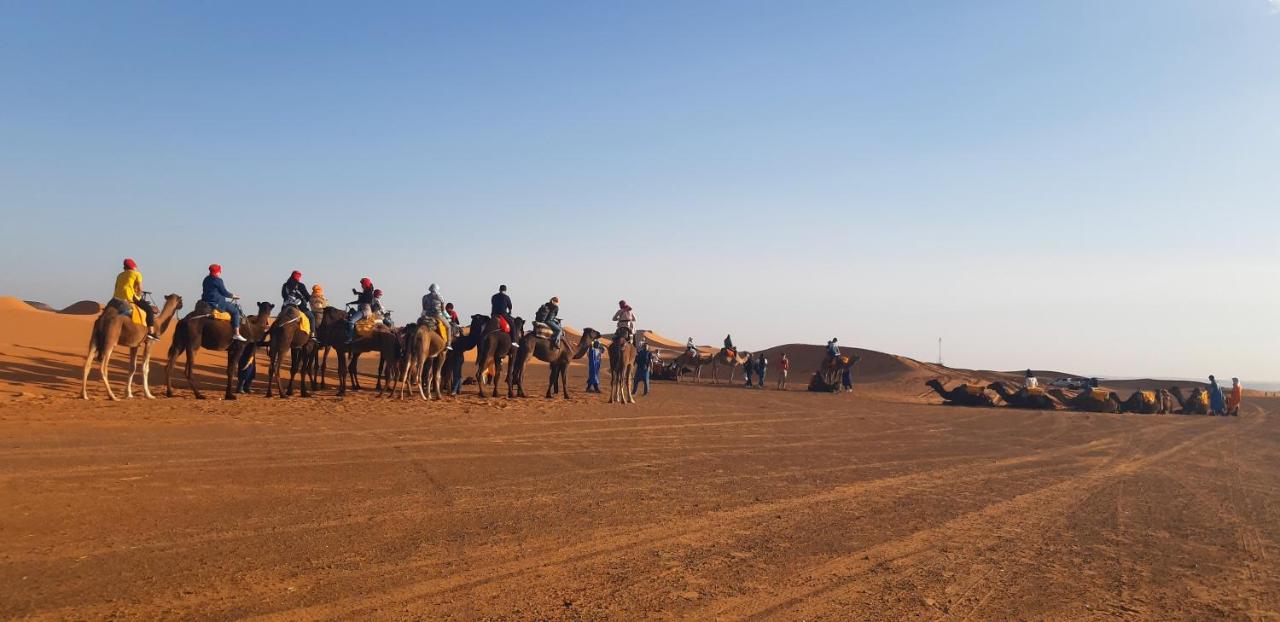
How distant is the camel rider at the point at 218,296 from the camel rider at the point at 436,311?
13.7ft

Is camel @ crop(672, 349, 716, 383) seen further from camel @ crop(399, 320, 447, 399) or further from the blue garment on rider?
camel @ crop(399, 320, 447, 399)

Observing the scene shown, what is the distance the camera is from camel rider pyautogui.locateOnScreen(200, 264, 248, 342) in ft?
54.9

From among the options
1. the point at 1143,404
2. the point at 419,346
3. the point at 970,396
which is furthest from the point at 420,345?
the point at 1143,404

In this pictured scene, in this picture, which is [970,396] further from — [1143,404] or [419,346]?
[419,346]

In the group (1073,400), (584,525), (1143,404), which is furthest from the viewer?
(1143,404)

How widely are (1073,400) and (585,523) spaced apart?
28.8 metres

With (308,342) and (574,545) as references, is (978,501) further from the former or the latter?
(308,342)

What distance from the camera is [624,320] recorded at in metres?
22.6

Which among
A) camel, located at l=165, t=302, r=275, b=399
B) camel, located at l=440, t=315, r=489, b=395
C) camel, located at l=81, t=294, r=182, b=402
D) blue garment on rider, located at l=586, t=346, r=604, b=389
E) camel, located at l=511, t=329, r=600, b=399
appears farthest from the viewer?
blue garment on rider, located at l=586, t=346, r=604, b=389

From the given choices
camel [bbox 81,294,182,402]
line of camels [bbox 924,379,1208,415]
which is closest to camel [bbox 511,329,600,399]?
camel [bbox 81,294,182,402]

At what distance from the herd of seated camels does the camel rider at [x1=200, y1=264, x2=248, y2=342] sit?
0.62 ft

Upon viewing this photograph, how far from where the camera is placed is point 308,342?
18.9 m

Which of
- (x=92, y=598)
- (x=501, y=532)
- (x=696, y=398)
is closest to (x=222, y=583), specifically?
(x=92, y=598)

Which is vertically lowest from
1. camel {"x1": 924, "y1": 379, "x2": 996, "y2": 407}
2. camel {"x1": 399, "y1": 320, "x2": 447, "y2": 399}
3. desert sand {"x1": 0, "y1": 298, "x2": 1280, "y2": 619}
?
desert sand {"x1": 0, "y1": 298, "x2": 1280, "y2": 619}
